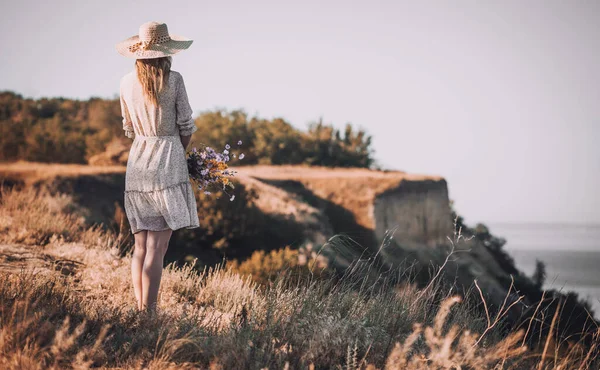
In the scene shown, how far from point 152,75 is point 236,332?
2014 mm

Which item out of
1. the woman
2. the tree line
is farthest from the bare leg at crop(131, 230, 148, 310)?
the tree line

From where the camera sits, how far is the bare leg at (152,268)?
4734 millimetres

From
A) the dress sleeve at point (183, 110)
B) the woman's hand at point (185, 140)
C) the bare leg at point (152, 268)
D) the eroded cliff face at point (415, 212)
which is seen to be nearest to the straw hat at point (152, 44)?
the dress sleeve at point (183, 110)

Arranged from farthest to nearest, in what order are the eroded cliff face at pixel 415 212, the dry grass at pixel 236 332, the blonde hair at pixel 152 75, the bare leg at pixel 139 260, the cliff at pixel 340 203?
the eroded cliff face at pixel 415 212 → the cliff at pixel 340 203 → the bare leg at pixel 139 260 → the blonde hair at pixel 152 75 → the dry grass at pixel 236 332

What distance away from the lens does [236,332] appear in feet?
14.0

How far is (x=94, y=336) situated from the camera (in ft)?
13.8

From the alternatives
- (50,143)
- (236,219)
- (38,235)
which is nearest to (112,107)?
(50,143)

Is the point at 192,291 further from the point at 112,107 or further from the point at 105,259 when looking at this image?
the point at 112,107

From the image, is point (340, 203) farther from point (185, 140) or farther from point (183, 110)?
point (183, 110)

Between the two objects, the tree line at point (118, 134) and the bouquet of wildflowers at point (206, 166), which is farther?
the tree line at point (118, 134)

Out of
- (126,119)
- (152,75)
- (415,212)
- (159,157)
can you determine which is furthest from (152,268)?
(415,212)

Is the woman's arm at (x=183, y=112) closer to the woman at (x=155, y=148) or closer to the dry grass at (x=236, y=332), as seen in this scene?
the woman at (x=155, y=148)

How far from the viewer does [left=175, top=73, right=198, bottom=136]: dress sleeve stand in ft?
15.4

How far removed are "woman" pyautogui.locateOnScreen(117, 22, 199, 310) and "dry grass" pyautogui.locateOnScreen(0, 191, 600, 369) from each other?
22.9 inches
